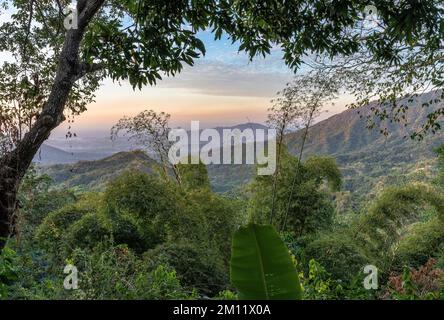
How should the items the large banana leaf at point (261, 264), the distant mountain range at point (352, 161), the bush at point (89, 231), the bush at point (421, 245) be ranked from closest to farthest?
the large banana leaf at point (261, 264) < the bush at point (89, 231) < the bush at point (421, 245) < the distant mountain range at point (352, 161)

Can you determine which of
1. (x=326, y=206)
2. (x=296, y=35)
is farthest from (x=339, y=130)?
(x=296, y=35)

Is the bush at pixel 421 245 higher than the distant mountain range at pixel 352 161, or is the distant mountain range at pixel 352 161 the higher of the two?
the distant mountain range at pixel 352 161

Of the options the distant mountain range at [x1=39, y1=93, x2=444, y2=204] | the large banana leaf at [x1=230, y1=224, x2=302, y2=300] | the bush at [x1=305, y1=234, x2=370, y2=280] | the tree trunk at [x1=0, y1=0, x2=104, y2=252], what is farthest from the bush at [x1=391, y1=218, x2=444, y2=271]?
the large banana leaf at [x1=230, y1=224, x2=302, y2=300]

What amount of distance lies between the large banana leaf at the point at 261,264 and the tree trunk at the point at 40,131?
332 centimetres

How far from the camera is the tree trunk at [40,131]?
4.03 meters

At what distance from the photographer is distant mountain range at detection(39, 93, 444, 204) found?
342 inches

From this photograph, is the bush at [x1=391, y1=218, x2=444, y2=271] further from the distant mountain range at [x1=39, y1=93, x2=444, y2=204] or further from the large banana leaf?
the large banana leaf

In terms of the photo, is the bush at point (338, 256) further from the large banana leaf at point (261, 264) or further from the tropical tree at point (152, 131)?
the large banana leaf at point (261, 264)

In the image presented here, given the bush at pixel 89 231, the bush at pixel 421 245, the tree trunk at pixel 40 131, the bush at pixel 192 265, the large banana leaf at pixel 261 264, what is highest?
the tree trunk at pixel 40 131

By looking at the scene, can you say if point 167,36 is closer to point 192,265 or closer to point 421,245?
point 192,265

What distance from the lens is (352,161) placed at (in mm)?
39062

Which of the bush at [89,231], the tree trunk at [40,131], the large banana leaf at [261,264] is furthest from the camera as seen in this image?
the bush at [89,231]

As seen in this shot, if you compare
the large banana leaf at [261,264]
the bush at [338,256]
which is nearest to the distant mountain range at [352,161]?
the bush at [338,256]
